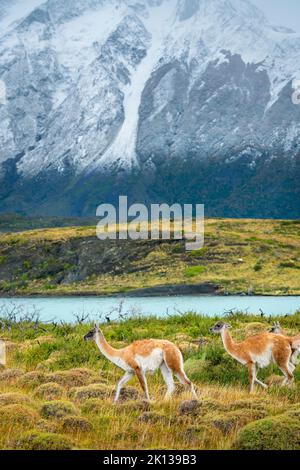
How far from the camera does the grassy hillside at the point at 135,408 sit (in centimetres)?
1368

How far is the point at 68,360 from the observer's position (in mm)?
23609

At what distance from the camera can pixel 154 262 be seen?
108m

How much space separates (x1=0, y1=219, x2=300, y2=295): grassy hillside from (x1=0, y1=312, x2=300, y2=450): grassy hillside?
66.3 m

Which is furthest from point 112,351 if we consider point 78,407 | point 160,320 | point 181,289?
point 181,289

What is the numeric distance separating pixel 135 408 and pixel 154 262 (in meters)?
91.8

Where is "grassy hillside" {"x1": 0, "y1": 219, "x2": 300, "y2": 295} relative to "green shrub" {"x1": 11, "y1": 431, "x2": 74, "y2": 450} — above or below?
below

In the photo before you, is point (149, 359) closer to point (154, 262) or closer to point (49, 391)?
point (49, 391)

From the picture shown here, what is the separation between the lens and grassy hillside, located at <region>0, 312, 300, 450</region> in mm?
13680

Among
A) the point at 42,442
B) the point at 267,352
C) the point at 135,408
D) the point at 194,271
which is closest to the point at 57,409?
the point at 135,408

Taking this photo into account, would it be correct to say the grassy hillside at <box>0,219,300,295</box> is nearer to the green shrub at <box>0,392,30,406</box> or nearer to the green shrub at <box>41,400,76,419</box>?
the green shrub at <box>0,392,30,406</box>

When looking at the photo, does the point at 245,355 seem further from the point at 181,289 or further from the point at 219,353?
the point at 181,289

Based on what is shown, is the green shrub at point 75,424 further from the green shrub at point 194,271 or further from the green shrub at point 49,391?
the green shrub at point 194,271

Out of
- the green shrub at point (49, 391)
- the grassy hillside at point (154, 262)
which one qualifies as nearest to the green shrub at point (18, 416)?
the green shrub at point (49, 391)

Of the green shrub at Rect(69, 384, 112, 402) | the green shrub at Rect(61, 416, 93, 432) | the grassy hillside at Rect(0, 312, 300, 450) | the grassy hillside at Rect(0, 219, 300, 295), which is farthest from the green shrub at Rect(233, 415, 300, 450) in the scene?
the grassy hillside at Rect(0, 219, 300, 295)
